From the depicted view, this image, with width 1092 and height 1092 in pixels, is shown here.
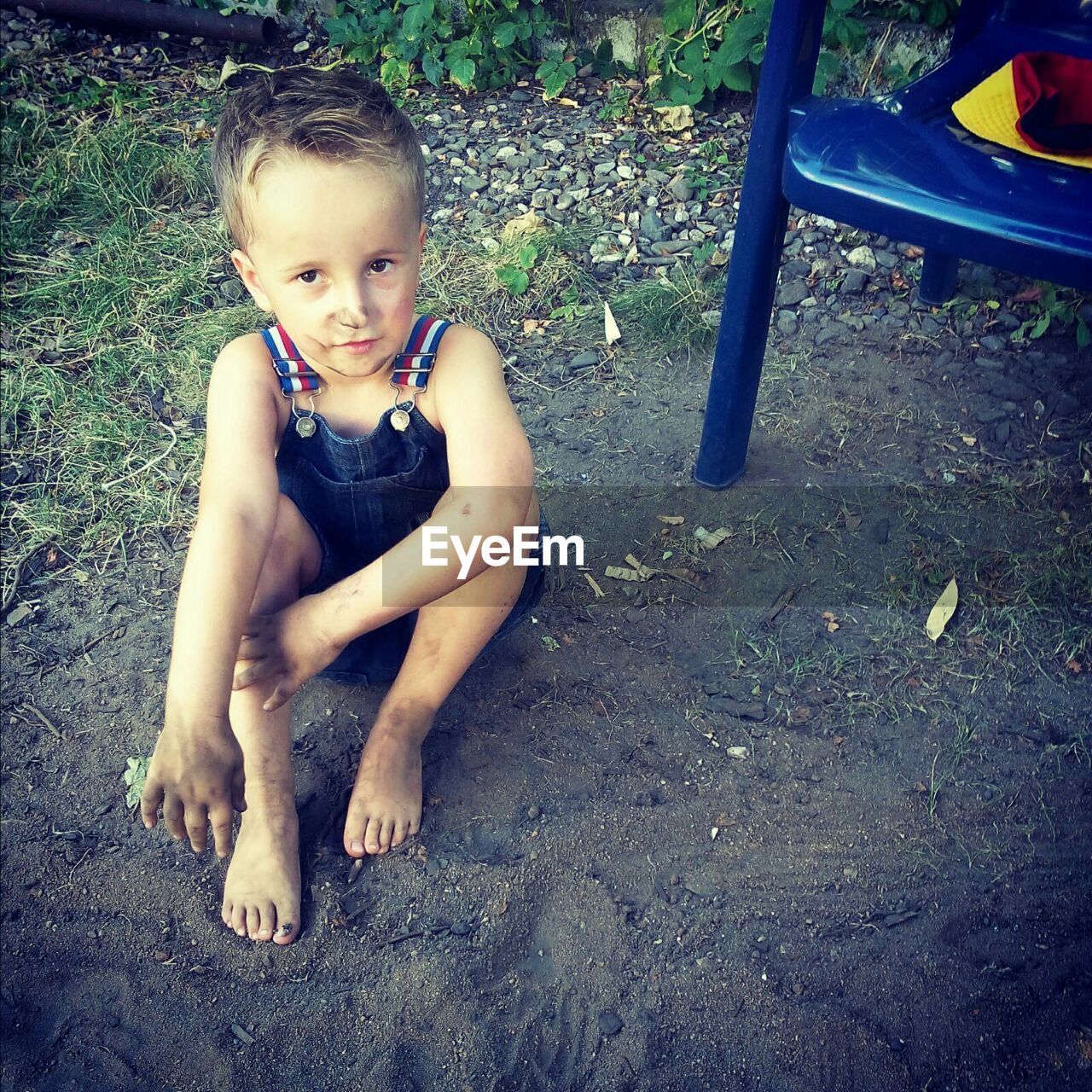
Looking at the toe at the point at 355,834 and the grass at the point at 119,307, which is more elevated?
the grass at the point at 119,307

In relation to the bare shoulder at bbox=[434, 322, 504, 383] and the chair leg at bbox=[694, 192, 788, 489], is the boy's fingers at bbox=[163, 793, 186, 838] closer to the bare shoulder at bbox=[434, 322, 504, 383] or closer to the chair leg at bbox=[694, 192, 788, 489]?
the bare shoulder at bbox=[434, 322, 504, 383]

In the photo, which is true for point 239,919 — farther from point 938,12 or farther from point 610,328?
point 938,12

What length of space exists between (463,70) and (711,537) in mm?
2112

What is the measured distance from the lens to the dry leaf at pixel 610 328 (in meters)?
2.76

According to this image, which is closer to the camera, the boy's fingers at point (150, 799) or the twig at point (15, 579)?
the boy's fingers at point (150, 799)

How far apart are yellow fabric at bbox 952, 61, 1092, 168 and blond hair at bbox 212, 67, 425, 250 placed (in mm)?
970

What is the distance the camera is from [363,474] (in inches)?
65.1

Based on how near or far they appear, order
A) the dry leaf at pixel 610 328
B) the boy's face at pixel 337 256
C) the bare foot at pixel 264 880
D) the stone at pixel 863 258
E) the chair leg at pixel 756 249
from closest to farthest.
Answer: the boy's face at pixel 337 256 → the bare foot at pixel 264 880 → the chair leg at pixel 756 249 → the dry leaf at pixel 610 328 → the stone at pixel 863 258

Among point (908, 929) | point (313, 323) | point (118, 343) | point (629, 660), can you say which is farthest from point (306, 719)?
point (118, 343)

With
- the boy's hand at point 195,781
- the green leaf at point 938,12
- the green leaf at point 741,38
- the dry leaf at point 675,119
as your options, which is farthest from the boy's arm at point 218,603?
the green leaf at point 938,12

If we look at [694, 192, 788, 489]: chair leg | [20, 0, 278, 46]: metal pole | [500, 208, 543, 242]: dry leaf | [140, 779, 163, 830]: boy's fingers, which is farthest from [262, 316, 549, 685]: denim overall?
[20, 0, 278, 46]: metal pole

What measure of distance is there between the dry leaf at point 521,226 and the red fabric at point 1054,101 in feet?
5.08

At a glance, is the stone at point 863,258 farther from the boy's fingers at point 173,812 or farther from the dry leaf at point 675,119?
the boy's fingers at point 173,812

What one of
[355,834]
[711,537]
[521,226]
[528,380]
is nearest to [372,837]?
[355,834]
